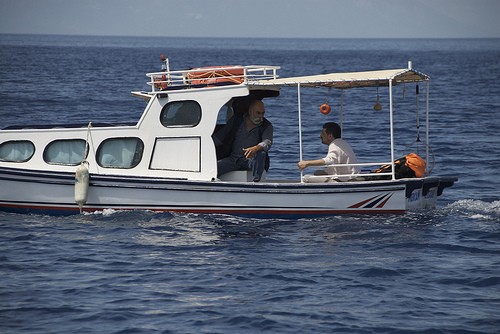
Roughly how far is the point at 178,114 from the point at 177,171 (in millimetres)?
1048

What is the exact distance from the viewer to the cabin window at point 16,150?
731 inches

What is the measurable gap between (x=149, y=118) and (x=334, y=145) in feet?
11.2

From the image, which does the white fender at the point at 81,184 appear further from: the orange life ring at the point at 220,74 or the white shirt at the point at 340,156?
the white shirt at the point at 340,156

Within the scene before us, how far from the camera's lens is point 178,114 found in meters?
18.1

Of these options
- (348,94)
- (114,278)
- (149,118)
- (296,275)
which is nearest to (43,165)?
(149,118)

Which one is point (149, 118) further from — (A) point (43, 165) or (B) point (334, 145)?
(B) point (334, 145)

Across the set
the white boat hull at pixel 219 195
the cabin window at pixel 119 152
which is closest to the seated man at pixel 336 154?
the white boat hull at pixel 219 195

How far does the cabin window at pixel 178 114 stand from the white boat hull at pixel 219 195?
3.64 ft

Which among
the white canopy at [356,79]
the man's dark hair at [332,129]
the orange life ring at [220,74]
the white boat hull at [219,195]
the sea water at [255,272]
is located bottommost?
the sea water at [255,272]

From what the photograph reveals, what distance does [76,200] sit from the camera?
17.8 metres

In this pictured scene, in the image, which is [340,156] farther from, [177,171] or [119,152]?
[119,152]

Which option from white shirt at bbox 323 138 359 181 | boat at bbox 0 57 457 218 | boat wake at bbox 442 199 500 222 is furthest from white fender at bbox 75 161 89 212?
boat wake at bbox 442 199 500 222

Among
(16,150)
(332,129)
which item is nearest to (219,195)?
(332,129)

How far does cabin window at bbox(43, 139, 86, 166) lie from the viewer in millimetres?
18422
